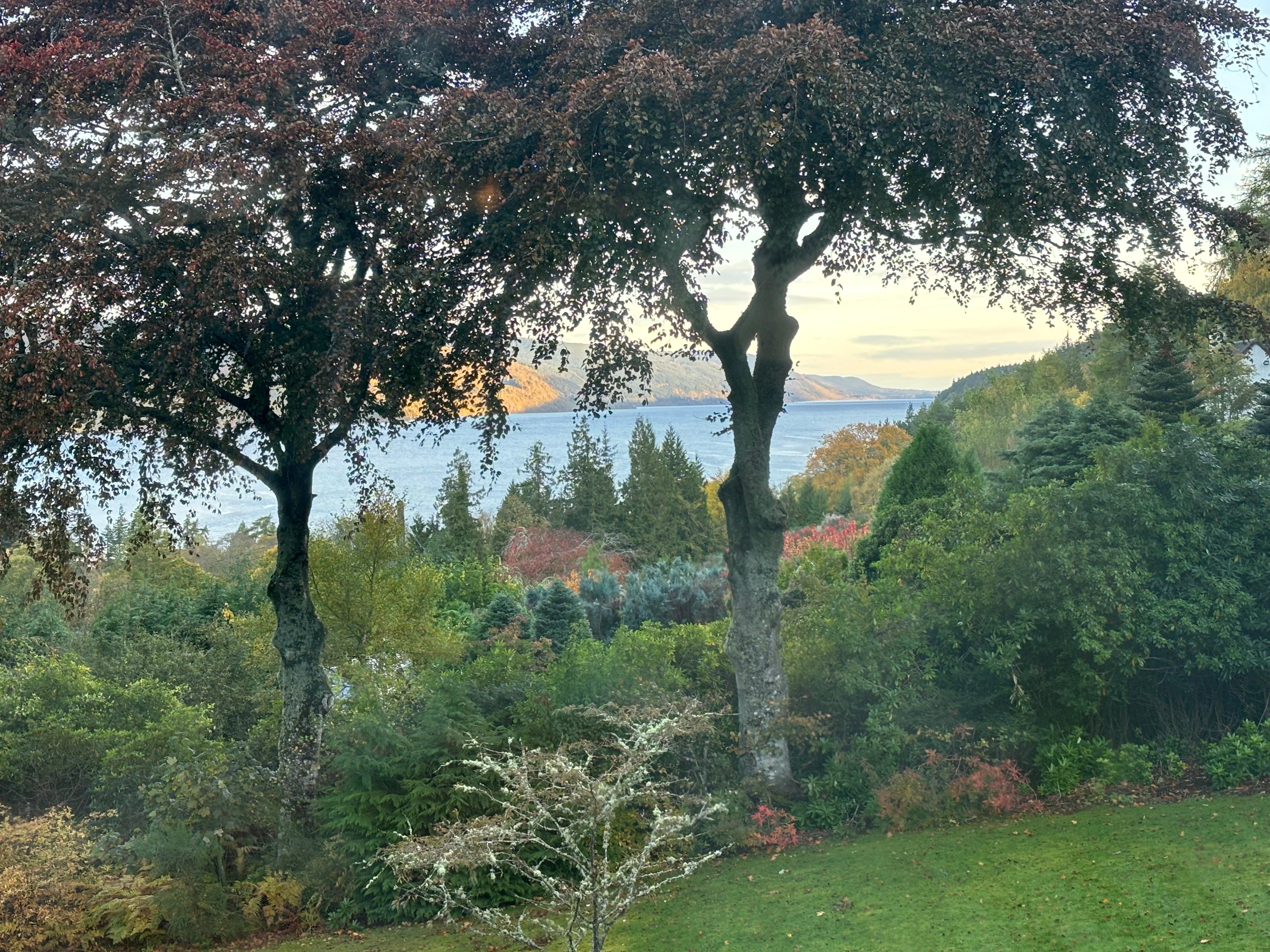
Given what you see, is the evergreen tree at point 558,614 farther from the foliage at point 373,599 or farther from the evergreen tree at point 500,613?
the foliage at point 373,599

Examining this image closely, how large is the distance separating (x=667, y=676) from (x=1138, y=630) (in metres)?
4.45

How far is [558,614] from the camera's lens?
17734mm

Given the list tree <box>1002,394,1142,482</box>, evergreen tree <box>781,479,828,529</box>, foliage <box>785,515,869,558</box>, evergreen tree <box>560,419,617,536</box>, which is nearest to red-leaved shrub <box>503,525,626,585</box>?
evergreen tree <box>560,419,617,536</box>

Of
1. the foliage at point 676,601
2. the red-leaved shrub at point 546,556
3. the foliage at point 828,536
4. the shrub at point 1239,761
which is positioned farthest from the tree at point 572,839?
the red-leaved shrub at point 546,556

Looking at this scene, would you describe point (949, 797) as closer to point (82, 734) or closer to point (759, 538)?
point (759, 538)

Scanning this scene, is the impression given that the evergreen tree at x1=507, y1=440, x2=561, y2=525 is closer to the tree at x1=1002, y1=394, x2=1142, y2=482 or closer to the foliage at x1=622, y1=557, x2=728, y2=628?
the foliage at x1=622, y1=557, x2=728, y2=628

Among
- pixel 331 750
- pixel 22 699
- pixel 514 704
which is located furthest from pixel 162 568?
pixel 514 704

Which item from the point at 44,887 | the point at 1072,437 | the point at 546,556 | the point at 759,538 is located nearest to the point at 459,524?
the point at 546,556

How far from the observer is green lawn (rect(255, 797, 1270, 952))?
5.34m

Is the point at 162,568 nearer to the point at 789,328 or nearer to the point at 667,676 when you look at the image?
the point at 667,676

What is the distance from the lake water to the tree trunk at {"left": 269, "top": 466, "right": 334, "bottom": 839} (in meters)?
0.55

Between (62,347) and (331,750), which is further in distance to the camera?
(331,750)

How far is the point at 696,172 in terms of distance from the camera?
7.71 m

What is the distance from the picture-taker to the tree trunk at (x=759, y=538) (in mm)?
8711
